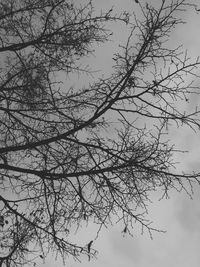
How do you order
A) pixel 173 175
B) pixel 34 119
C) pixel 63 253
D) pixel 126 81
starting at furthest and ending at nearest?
pixel 34 119 < pixel 63 253 < pixel 173 175 < pixel 126 81

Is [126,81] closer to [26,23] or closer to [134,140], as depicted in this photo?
[134,140]

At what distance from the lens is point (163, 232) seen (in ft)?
18.9

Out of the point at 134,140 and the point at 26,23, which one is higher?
the point at 26,23

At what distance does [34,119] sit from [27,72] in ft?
2.32

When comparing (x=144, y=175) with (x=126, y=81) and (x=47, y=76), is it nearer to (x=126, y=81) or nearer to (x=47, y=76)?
(x=126, y=81)

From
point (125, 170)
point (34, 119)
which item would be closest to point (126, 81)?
point (125, 170)

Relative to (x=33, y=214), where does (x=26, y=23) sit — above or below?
above

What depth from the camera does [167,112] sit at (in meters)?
5.81

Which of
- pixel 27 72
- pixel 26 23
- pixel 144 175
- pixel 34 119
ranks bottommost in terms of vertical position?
pixel 144 175

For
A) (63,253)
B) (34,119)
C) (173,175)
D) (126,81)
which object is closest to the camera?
(126,81)

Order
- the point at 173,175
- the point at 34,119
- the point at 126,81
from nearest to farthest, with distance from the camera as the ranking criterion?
1. the point at 126,81
2. the point at 173,175
3. the point at 34,119

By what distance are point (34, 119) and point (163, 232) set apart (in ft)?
8.22

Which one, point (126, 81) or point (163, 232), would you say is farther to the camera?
point (163, 232)

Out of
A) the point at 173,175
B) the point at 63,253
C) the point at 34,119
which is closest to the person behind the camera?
the point at 173,175
